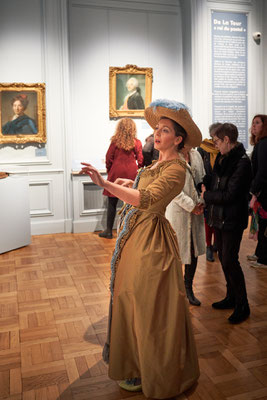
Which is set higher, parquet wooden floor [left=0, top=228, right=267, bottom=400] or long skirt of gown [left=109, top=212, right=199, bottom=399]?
long skirt of gown [left=109, top=212, right=199, bottom=399]

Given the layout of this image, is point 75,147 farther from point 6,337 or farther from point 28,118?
point 6,337

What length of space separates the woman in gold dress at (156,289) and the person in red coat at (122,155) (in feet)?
11.8

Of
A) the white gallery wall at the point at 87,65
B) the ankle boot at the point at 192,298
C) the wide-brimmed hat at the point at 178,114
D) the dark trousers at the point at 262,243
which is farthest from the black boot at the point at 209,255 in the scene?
the wide-brimmed hat at the point at 178,114

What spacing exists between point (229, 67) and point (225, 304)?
4.99 m

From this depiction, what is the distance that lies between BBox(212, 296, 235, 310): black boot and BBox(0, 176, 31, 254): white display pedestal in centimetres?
298

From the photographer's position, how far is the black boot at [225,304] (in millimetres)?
3744

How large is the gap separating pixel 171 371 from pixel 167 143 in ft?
4.14

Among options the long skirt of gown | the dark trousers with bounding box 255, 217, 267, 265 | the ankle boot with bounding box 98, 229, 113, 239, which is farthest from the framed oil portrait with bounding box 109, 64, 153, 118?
the long skirt of gown

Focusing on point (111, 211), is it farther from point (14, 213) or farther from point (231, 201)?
point (231, 201)

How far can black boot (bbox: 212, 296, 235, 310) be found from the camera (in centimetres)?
374

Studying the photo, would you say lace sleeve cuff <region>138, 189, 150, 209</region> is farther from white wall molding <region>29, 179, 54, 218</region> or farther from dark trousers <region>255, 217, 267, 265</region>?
white wall molding <region>29, 179, 54, 218</region>

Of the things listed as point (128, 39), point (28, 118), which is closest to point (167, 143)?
point (28, 118)

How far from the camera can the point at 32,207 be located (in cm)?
667

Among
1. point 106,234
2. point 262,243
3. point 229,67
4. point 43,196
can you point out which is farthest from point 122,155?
point 229,67
